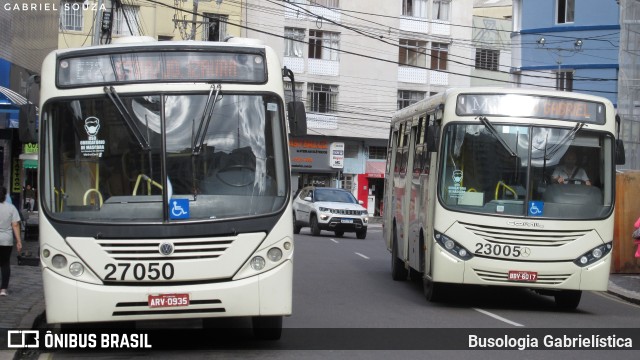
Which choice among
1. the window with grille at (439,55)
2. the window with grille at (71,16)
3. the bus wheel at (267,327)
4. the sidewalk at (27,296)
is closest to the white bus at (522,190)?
the bus wheel at (267,327)

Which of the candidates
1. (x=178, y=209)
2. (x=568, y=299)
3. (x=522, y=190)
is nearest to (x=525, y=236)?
(x=522, y=190)

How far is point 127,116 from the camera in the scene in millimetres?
10086

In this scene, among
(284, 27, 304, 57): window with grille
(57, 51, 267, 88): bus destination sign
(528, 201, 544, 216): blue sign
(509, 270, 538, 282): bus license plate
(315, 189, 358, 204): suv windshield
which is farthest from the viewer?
(284, 27, 304, 57): window with grille

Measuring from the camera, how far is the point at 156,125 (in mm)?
10062

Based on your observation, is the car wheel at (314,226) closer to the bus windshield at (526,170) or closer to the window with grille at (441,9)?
the bus windshield at (526,170)

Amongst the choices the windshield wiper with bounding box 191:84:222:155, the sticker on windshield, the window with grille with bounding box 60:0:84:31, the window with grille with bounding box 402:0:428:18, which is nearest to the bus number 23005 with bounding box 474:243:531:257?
the windshield wiper with bounding box 191:84:222:155

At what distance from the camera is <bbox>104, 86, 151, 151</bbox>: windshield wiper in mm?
10039

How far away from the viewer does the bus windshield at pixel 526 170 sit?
46.5 feet

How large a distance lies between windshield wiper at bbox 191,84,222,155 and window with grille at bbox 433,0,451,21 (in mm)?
51145

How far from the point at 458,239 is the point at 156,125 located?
5.53 meters

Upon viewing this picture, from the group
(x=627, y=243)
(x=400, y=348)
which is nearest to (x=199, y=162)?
(x=400, y=348)

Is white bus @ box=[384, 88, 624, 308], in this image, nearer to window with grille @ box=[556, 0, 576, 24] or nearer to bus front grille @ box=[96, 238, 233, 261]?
bus front grille @ box=[96, 238, 233, 261]

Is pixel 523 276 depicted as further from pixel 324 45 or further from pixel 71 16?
pixel 324 45

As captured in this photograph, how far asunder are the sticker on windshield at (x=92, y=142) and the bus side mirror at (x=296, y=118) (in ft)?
6.35
